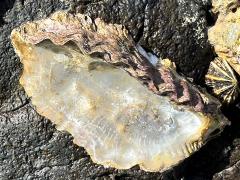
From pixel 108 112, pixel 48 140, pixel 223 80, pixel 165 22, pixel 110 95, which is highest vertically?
pixel 165 22

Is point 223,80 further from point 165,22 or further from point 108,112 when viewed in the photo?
point 108,112

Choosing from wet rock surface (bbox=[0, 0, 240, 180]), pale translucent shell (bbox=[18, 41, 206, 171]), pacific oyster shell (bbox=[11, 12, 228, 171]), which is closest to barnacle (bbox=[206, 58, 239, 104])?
wet rock surface (bbox=[0, 0, 240, 180])

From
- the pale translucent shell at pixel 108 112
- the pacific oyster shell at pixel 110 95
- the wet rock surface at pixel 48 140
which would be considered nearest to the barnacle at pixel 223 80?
the wet rock surface at pixel 48 140

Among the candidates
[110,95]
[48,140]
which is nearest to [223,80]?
[110,95]

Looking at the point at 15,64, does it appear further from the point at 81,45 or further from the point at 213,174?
the point at 213,174

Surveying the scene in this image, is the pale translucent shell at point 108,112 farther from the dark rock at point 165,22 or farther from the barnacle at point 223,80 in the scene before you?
the barnacle at point 223,80

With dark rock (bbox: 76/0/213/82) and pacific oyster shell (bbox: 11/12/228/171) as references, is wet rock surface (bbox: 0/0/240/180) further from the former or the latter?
pacific oyster shell (bbox: 11/12/228/171)
